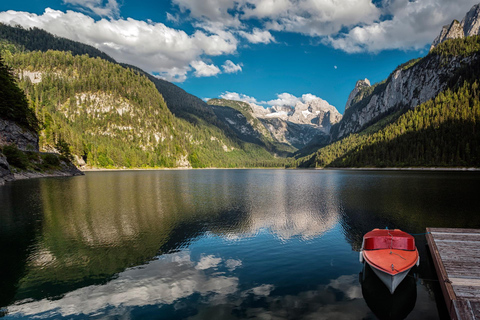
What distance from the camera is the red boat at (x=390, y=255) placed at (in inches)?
626

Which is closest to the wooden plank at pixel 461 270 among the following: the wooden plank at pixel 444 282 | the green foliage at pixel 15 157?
the wooden plank at pixel 444 282

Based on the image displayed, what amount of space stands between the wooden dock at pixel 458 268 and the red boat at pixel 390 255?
1.90 metres

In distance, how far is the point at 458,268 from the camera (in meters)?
16.8

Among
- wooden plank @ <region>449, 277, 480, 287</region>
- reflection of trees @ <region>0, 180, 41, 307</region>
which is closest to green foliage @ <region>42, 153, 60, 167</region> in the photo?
reflection of trees @ <region>0, 180, 41, 307</region>

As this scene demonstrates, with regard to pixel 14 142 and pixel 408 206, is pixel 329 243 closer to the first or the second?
pixel 408 206

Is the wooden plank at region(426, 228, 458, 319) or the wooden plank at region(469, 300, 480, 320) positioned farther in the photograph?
the wooden plank at region(426, 228, 458, 319)

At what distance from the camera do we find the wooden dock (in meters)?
12.7

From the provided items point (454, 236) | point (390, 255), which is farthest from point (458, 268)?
point (454, 236)

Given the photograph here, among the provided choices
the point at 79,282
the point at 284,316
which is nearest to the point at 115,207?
the point at 79,282

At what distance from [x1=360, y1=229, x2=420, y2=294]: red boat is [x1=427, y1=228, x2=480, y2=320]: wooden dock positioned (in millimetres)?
1901

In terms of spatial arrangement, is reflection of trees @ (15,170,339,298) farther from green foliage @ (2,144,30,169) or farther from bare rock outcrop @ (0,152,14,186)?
green foliage @ (2,144,30,169)

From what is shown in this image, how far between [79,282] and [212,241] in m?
13.1

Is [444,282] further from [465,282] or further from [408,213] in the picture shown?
[408,213]

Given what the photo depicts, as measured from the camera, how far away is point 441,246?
67.9ft
